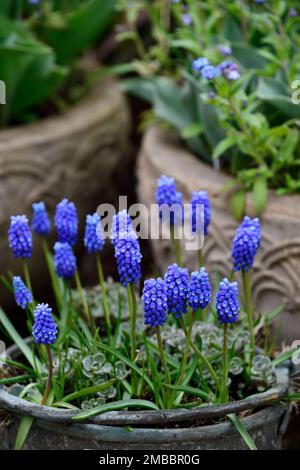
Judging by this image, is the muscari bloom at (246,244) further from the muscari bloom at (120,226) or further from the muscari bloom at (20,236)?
the muscari bloom at (20,236)

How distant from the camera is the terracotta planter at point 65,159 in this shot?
5.80ft

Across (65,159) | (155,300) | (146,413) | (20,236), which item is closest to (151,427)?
(146,413)

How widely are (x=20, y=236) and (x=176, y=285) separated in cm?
25

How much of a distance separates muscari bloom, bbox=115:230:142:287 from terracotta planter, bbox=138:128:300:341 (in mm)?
357

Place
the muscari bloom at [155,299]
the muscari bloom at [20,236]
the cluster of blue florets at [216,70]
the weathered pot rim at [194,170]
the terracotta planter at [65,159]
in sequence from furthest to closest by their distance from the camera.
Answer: the terracotta planter at [65,159]
the weathered pot rim at [194,170]
the cluster of blue florets at [216,70]
the muscari bloom at [20,236]
the muscari bloom at [155,299]

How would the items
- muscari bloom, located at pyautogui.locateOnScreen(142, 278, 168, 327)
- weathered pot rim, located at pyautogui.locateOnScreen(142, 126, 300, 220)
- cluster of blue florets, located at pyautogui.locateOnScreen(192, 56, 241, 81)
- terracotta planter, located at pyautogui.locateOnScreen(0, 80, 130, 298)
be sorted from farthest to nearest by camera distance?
terracotta planter, located at pyautogui.locateOnScreen(0, 80, 130, 298), weathered pot rim, located at pyautogui.locateOnScreen(142, 126, 300, 220), cluster of blue florets, located at pyautogui.locateOnScreen(192, 56, 241, 81), muscari bloom, located at pyautogui.locateOnScreen(142, 278, 168, 327)

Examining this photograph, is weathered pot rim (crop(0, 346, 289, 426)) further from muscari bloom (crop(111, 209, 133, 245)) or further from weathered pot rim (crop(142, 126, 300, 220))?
weathered pot rim (crop(142, 126, 300, 220))

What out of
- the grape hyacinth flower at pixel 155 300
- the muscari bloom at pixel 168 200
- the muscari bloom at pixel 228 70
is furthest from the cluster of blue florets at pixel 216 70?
the grape hyacinth flower at pixel 155 300

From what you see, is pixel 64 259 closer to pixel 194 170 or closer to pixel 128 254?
pixel 128 254

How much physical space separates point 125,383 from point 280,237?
1.23 feet

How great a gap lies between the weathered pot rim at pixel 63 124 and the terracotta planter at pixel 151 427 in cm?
72

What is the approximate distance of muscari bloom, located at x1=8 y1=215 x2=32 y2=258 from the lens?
1.22 metres

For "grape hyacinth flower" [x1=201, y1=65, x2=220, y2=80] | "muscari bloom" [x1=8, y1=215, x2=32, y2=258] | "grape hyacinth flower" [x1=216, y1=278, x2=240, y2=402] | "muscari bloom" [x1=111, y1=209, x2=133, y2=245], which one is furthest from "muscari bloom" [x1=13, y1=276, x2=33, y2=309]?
"grape hyacinth flower" [x1=201, y1=65, x2=220, y2=80]
